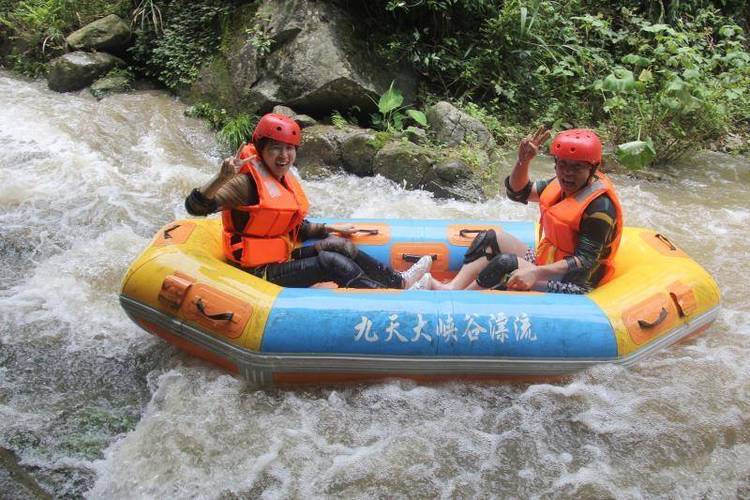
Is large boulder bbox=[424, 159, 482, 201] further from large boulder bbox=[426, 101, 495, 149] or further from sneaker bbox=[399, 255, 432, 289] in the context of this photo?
sneaker bbox=[399, 255, 432, 289]

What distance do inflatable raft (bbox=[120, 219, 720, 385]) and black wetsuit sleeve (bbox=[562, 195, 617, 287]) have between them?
0.42 feet

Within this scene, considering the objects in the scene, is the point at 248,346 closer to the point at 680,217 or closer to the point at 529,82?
the point at 680,217

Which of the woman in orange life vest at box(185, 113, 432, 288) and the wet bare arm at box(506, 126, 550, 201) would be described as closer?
the woman in orange life vest at box(185, 113, 432, 288)

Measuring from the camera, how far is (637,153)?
625cm

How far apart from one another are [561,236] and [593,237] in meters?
0.18

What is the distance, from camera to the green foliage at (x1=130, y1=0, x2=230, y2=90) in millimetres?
7453

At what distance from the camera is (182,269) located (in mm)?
3195

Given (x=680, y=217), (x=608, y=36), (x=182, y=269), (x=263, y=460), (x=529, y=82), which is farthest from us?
(x=608, y=36)

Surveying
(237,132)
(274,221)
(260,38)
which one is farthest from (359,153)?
(274,221)

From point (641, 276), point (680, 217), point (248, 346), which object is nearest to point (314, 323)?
point (248, 346)

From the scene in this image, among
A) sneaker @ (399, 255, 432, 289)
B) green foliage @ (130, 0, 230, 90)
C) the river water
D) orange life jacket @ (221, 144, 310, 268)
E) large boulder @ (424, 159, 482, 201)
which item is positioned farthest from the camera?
green foliage @ (130, 0, 230, 90)

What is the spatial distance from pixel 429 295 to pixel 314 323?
0.59 meters

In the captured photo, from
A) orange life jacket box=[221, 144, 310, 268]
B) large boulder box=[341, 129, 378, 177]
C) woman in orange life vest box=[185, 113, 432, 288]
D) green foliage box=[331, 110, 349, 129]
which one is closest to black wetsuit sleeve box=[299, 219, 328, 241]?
woman in orange life vest box=[185, 113, 432, 288]

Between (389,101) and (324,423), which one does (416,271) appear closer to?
(324,423)
